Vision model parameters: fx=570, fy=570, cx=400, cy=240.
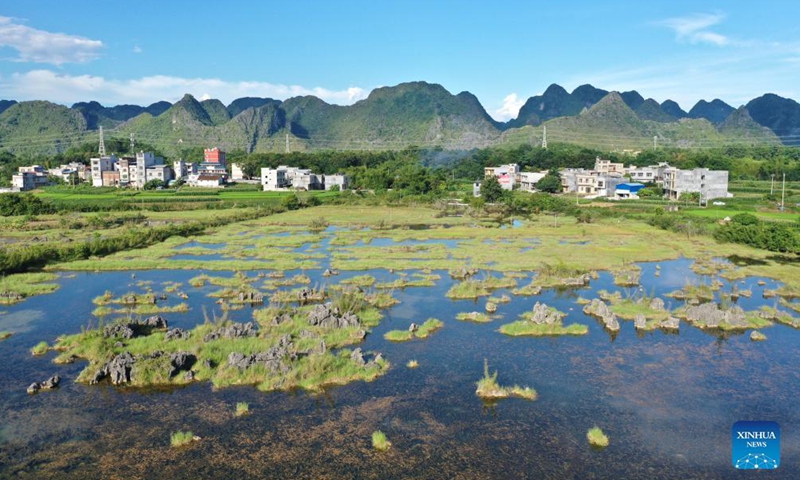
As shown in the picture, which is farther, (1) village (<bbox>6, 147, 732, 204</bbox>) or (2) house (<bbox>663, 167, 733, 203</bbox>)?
(1) village (<bbox>6, 147, 732, 204</bbox>)

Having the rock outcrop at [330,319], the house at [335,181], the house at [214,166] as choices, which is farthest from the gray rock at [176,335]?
the house at [214,166]

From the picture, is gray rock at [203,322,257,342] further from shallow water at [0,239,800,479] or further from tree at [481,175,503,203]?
tree at [481,175,503,203]

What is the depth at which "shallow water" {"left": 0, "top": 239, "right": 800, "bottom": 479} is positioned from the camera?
13.1 m

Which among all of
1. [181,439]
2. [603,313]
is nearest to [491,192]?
[603,313]

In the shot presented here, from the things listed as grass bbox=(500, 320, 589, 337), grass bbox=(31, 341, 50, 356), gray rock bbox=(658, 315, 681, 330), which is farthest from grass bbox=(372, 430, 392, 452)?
gray rock bbox=(658, 315, 681, 330)

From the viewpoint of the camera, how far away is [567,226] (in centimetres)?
5162

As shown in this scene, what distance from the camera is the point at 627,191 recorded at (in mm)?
75562

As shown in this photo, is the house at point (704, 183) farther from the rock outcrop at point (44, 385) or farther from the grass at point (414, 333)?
the rock outcrop at point (44, 385)

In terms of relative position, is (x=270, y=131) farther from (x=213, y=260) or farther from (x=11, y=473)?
(x=11, y=473)

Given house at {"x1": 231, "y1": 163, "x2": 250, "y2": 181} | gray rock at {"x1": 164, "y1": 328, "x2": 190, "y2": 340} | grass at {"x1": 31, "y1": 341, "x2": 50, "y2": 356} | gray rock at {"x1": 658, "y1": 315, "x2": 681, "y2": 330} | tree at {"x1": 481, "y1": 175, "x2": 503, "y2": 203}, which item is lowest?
grass at {"x1": 31, "y1": 341, "x2": 50, "y2": 356}

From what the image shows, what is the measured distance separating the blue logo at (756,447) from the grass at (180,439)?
12.9m

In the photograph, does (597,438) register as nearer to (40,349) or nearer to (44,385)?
(44,385)

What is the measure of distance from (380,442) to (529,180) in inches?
3077

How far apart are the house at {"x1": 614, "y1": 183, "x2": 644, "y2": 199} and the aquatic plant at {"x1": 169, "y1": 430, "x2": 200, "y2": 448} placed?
231 ft
